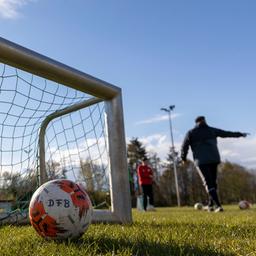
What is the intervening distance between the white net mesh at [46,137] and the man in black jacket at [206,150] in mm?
3193

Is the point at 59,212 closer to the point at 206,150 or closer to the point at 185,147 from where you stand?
the point at 206,150

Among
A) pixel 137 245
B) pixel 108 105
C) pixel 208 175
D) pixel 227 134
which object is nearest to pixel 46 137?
pixel 108 105

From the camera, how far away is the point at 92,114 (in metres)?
6.00

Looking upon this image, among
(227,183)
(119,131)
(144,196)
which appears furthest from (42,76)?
(227,183)

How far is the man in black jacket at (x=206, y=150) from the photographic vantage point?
8.64 m

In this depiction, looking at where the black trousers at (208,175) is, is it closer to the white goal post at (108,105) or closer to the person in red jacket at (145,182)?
the white goal post at (108,105)

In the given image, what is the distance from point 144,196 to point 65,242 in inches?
392

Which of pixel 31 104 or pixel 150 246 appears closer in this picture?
pixel 150 246

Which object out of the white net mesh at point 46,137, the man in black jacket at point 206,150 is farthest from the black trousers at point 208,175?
the white net mesh at point 46,137

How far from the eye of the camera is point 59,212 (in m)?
2.82

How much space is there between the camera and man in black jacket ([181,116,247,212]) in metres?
8.64

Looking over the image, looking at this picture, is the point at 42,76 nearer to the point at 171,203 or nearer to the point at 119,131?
the point at 119,131

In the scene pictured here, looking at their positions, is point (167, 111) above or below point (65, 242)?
above

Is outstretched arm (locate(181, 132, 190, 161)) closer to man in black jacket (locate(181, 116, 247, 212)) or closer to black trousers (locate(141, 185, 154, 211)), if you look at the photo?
man in black jacket (locate(181, 116, 247, 212))
